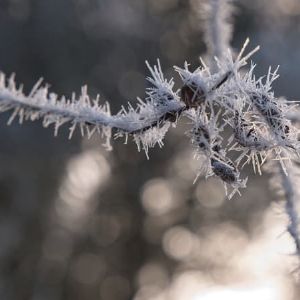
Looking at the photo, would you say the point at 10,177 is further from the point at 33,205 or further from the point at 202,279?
the point at 202,279

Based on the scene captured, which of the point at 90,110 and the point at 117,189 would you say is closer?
the point at 90,110

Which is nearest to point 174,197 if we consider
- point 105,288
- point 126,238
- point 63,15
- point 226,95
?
point 126,238

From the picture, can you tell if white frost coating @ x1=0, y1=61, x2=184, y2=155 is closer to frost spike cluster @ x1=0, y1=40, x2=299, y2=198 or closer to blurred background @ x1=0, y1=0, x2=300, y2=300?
frost spike cluster @ x1=0, y1=40, x2=299, y2=198

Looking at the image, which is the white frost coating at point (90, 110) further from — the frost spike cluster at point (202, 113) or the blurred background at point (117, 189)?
the blurred background at point (117, 189)

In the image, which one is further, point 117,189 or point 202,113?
point 117,189

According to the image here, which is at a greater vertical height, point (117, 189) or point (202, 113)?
point (117, 189)

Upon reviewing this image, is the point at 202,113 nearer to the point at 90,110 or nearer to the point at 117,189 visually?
the point at 90,110

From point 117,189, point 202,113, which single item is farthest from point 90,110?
point 117,189

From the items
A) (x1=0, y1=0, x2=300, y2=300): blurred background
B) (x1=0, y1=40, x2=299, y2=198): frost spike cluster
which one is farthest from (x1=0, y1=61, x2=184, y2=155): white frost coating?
(x1=0, y1=0, x2=300, y2=300): blurred background
